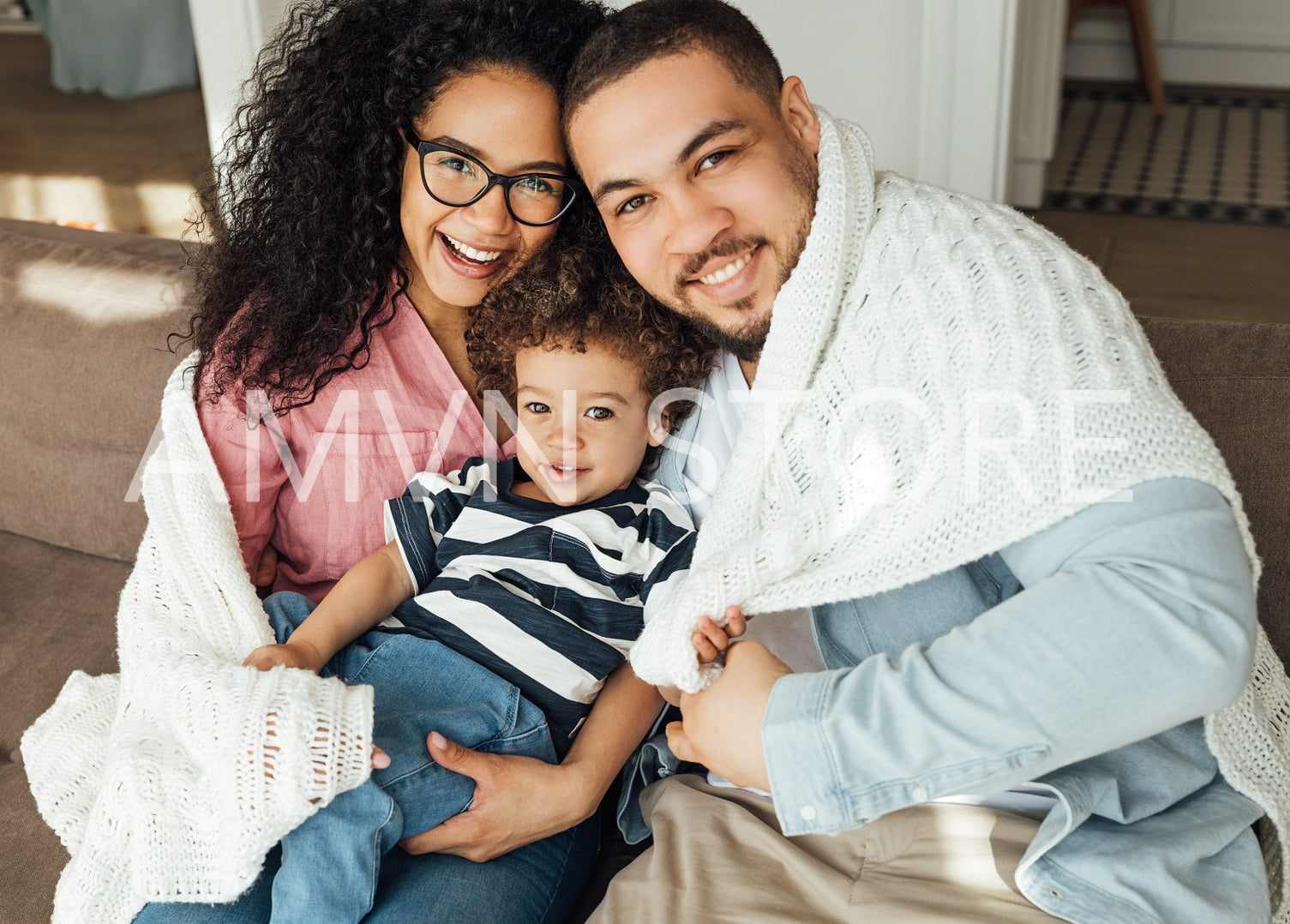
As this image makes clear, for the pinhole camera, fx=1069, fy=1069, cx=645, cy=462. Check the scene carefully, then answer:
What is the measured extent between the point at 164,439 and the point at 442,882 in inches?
29.7

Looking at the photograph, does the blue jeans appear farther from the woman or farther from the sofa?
the sofa

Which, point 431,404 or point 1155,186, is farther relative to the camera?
point 1155,186

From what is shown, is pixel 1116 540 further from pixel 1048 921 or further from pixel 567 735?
pixel 567 735

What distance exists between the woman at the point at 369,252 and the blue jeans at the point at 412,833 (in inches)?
4.3

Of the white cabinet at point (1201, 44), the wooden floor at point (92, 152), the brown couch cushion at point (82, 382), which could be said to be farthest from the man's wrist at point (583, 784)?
the white cabinet at point (1201, 44)

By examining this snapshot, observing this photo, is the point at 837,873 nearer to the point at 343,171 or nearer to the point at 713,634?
the point at 713,634

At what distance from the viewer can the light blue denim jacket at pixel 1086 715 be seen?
0.88 m

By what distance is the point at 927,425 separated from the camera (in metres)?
1.05

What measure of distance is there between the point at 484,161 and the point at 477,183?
0.03 m

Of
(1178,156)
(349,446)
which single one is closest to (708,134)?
(349,446)

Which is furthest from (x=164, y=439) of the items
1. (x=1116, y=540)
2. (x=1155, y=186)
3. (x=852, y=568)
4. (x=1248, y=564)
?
(x=1155, y=186)

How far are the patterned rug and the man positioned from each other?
139 inches

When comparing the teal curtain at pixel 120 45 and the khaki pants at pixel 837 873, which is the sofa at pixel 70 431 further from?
the teal curtain at pixel 120 45

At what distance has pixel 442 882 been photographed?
3.85 feet
